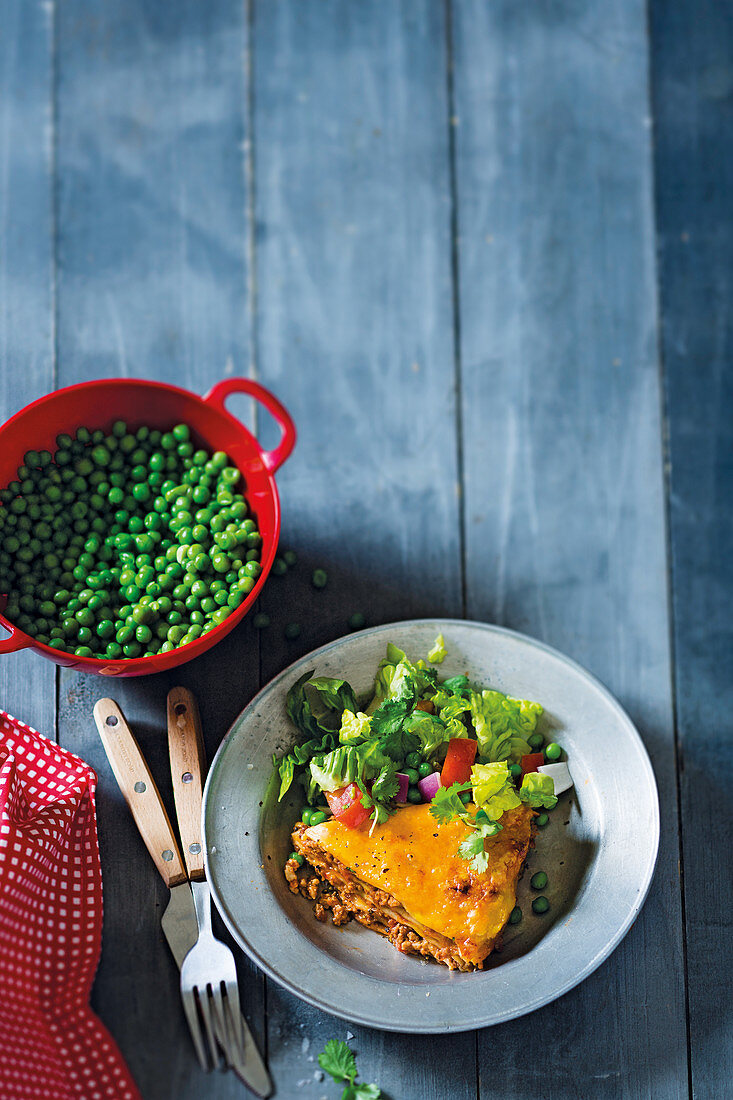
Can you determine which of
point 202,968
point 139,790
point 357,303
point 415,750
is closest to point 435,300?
point 357,303

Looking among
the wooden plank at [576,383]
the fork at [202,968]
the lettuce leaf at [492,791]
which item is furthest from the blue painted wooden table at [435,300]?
the lettuce leaf at [492,791]

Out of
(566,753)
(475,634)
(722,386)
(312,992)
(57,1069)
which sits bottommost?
(57,1069)

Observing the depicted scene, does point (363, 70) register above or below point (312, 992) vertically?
above

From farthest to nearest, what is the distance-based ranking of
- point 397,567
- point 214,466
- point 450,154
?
point 450,154
point 397,567
point 214,466

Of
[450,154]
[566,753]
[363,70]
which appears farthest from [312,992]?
[363,70]

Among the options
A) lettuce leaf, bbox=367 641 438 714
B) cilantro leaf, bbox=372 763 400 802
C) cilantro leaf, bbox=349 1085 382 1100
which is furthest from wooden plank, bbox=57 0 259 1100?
cilantro leaf, bbox=349 1085 382 1100

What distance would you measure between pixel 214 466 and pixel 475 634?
2.31 ft

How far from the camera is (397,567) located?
8.11 ft

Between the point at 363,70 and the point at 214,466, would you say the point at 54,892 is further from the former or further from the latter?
the point at 363,70

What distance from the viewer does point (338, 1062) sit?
2051 millimetres

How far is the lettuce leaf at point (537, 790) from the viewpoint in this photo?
6.91 ft

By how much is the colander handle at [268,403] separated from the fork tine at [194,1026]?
1.13 m

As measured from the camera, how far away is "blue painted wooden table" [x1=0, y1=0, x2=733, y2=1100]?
95.6 inches

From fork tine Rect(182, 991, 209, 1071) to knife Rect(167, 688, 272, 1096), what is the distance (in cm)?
6
